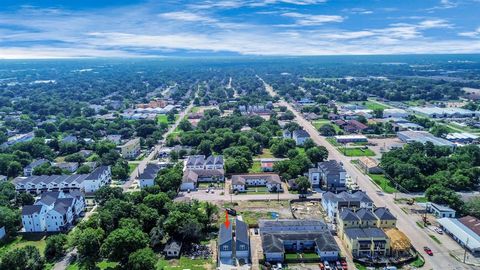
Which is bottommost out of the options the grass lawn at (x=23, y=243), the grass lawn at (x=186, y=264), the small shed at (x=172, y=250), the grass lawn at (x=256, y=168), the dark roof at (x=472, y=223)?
the grass lawn at (x=23, y=243)

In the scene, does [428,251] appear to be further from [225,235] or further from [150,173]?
[150,173]

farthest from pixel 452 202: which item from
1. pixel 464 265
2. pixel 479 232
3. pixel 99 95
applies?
pixel 99 95

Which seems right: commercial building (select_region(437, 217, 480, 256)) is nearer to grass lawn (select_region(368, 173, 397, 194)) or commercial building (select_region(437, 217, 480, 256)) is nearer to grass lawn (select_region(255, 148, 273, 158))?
grass lawn (select_region(368, 173, 397, 194))

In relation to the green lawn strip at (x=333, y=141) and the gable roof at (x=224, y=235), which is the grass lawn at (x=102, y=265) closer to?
the gable roof at (x=224, y=235)

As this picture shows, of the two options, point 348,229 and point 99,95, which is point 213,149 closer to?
point 348,229

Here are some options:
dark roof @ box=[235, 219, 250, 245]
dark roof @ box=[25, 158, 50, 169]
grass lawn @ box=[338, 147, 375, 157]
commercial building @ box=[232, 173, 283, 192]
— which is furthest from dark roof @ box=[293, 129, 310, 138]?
dark roof @ box=[25, 158, 50, 169]

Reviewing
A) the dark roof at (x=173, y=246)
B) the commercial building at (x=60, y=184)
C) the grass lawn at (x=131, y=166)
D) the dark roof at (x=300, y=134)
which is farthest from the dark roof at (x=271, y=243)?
the dark roof at (x=300, y=134)

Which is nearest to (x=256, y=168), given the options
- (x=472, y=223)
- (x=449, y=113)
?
(x=472, y=223)
